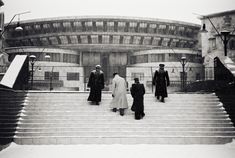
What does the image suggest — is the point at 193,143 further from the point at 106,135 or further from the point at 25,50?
the point at 25,50

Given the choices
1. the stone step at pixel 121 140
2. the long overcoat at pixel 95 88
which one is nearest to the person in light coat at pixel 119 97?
the long overcoat at pixel 95 88

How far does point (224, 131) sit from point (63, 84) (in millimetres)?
26797

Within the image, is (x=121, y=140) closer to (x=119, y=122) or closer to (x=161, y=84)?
(x=119, y=122)

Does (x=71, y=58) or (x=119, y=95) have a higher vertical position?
(x=71, y=58)

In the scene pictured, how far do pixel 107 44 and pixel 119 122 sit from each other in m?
33.9

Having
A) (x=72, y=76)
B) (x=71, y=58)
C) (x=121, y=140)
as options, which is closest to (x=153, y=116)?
(x=121, y=140)

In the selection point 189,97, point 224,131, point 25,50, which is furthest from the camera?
point 25,50

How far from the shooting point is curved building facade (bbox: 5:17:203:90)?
38.5 meters

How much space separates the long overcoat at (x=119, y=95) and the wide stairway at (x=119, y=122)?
334mm

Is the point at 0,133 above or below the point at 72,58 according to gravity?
below

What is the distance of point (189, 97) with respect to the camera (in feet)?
→ 41.8

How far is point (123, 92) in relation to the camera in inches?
453

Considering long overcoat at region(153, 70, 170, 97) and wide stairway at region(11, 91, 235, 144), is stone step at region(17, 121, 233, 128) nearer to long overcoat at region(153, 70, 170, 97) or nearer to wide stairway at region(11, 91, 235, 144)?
wide stairway at region(11, 91, 235, 144)

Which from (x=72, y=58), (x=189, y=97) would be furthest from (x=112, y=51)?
(x=189, y=97)
